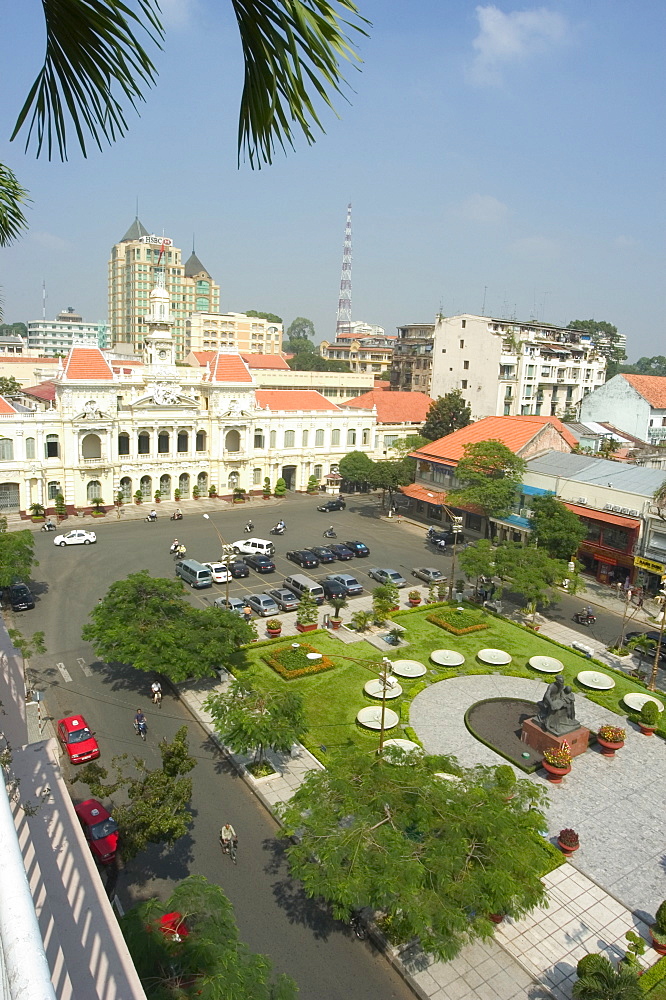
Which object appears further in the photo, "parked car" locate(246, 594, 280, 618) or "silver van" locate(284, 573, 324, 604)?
"silver van" locate(284, 573, 324, 604)

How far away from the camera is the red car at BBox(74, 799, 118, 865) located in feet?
60.5

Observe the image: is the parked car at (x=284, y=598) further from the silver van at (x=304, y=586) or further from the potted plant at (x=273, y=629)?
the potted plant at (x=273, y=629)

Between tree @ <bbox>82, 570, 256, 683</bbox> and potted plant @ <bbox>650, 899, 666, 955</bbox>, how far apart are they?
16.9 metres

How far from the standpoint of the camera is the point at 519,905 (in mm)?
16047

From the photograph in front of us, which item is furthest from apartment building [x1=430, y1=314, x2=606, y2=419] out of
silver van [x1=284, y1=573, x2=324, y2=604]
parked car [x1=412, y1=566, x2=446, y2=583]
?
silver van [x1=284, y1=573, x2=324, y2=604]

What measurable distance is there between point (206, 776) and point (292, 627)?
12761 mm

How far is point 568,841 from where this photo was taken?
20.0 metres

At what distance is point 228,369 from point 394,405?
21634 millimetres

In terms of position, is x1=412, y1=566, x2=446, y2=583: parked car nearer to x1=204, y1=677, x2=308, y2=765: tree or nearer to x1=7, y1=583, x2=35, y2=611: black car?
x1=204, y1=677, x2=308, y2=765: tree

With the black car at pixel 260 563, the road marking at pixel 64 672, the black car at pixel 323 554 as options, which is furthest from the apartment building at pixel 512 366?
the road marking at pixel 64 672

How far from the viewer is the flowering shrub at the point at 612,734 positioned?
82.2 ft

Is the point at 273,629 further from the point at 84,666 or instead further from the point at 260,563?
the point at 260,563

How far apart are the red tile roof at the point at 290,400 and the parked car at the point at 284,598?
1273 inches

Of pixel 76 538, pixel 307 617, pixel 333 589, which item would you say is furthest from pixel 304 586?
pixel 76 538
